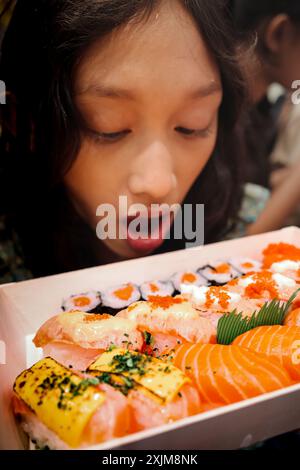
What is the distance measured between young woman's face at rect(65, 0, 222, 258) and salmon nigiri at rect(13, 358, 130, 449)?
1.38 meters

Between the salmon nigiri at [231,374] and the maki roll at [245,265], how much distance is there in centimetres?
94

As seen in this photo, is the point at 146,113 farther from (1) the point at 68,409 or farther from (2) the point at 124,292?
(1) the point at 68,409

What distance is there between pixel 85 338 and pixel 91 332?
35mm

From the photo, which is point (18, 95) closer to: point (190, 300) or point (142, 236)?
point (142, 236)

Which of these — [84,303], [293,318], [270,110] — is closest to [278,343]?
[293,318]

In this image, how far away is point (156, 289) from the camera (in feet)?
8.23

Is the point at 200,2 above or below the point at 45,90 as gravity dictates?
above

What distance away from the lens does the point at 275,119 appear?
3164 millimetres

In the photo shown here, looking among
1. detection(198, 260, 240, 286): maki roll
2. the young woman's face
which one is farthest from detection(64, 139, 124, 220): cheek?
detection(198, 260, 240, 286): maki roll

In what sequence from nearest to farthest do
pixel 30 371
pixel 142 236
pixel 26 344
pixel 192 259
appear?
1. pixel 30 371
2. pixel 26 344
3. pixel 192 259
4. pixel 142 236

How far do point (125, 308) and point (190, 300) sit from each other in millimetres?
328

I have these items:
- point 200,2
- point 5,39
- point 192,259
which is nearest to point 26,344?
point 192,259

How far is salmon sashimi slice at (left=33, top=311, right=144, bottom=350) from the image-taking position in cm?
195

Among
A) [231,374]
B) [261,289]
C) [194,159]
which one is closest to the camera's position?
[231,374]
